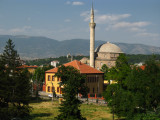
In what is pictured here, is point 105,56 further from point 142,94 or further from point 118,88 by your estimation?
point 142,94

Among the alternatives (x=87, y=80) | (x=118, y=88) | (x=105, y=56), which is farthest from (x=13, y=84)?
(x=105, y=56)

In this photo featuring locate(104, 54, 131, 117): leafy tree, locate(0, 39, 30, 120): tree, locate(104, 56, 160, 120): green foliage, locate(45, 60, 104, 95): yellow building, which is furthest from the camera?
locate(45, 60, 104, 95): yellow building

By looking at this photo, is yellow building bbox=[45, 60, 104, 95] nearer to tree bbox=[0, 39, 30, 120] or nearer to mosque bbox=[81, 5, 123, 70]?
tree bbox=[0, 39, 30, 120]

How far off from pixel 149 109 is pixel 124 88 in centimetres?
533

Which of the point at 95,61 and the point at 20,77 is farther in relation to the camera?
the point at 95,61

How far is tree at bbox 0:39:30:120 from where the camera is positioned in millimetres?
30281

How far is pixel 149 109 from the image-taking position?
25.5m

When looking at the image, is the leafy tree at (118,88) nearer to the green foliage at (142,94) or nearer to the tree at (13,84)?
the green foliage at (142,94)

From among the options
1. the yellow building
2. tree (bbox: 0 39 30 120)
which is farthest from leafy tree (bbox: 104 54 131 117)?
the yellow building

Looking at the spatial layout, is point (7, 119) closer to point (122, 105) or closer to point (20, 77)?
point (20, 77)

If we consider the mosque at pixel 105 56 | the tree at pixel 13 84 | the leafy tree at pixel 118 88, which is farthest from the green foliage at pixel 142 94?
the mosque at pixel 105 56

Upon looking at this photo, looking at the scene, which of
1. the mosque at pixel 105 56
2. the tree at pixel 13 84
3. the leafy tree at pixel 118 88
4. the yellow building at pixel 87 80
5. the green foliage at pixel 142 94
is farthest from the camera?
the mosque at pixel 105 56

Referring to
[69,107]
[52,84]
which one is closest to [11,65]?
[69,107]

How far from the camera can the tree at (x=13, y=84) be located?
30.3m
